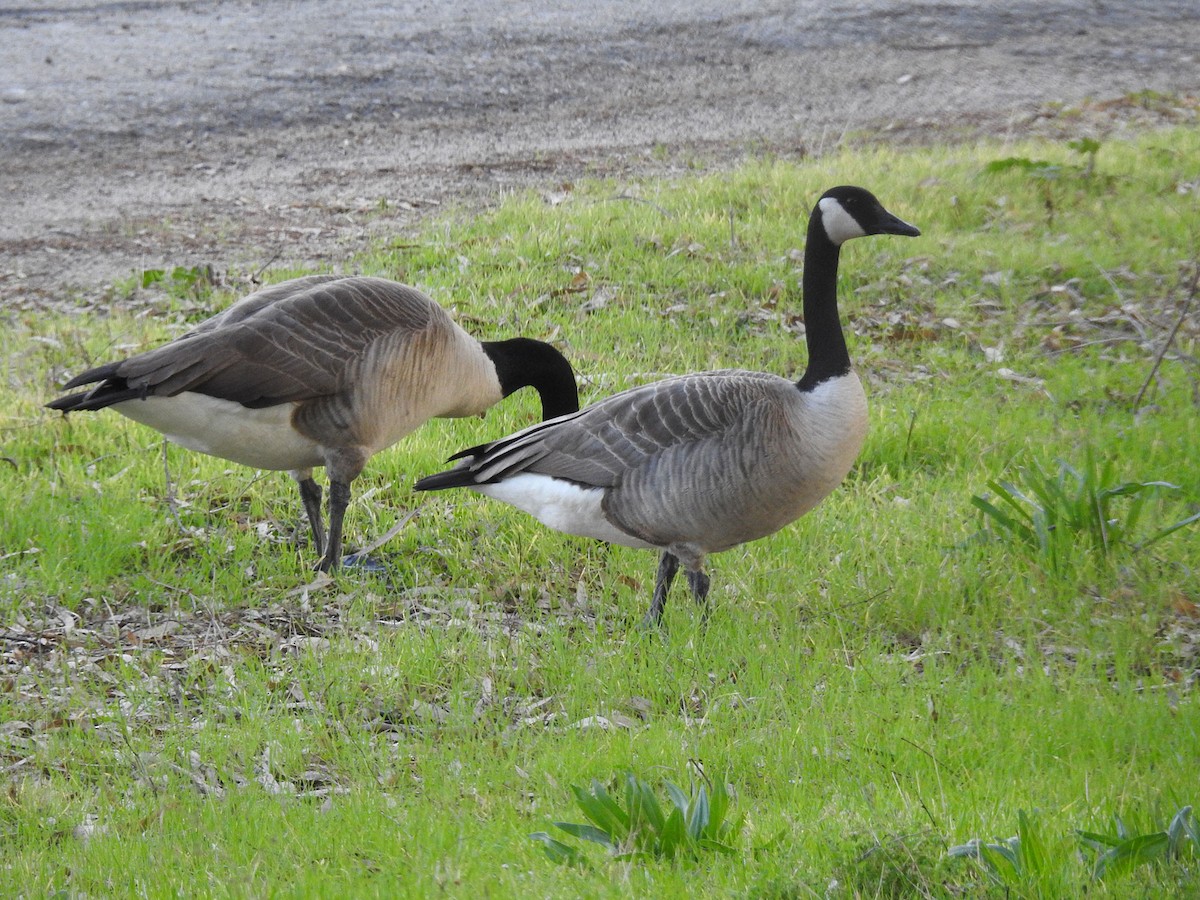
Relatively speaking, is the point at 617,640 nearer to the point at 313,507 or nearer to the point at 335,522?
the point at 335,522

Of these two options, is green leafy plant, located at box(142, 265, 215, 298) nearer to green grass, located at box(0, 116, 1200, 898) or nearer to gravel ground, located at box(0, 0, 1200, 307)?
green grass, located at box(0, 116, 1200, 898)

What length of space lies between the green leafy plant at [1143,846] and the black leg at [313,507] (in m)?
3.88

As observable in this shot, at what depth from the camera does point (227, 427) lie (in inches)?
209

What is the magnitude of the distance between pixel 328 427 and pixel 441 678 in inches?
54.2

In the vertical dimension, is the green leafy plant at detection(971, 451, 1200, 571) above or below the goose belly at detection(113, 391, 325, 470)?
below

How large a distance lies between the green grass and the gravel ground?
1.75m

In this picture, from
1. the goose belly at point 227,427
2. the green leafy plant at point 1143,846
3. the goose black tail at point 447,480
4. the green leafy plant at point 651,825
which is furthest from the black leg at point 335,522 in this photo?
the green leafy plant at point 1143,846

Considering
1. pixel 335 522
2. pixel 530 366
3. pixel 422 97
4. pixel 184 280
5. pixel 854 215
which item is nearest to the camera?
pixel 854 215

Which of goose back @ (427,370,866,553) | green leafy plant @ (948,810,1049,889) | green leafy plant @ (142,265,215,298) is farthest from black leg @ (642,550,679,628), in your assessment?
green leafy plant @ (142,265,215,298)

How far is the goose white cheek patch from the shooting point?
202 inches

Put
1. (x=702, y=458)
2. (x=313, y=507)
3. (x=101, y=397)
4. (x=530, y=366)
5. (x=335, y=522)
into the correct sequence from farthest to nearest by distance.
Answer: (x=530, y=366)
(x=313, y=507)
(x=335, y=522)
(x=101, y=397)
(x=702, y=458)

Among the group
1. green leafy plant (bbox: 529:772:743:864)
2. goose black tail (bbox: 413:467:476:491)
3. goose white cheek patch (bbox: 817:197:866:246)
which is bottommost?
green leafy plant (bbox: 529:772:743:864)

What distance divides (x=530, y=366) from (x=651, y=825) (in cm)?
330

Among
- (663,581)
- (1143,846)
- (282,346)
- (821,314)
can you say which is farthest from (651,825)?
(282,346)
